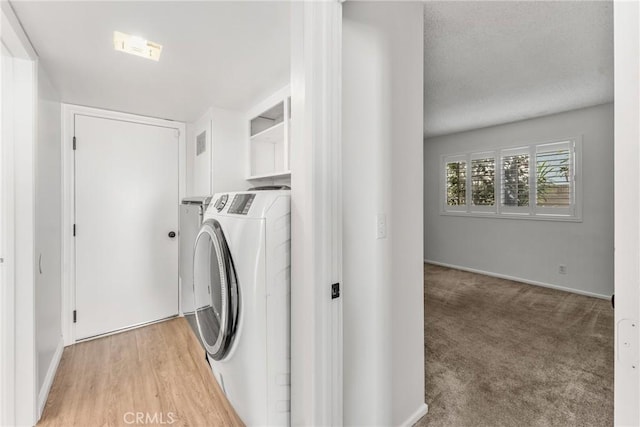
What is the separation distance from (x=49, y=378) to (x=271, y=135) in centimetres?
229

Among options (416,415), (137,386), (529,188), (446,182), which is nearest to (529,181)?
(529,188)

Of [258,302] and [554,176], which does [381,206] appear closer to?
[258,302]

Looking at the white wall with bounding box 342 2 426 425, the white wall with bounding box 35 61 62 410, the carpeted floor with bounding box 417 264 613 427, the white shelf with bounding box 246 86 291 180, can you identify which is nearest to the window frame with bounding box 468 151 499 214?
the carpeted floor with bounding box 417 264 613 427

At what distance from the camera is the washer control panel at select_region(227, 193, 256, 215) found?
4.28ft

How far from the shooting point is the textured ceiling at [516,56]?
1.76 meters

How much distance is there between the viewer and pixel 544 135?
397cm

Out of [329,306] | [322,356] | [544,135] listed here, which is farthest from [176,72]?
[544,135]

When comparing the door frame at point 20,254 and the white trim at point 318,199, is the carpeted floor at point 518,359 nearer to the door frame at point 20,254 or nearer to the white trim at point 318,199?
the white trim at point 318,199

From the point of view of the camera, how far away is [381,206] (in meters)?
1.34

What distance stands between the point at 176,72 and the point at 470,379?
2773mm

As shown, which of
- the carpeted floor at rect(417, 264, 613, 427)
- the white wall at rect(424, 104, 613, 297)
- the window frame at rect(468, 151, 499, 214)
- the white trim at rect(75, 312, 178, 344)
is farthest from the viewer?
the window frame at rect(468, 151, 499, 214)

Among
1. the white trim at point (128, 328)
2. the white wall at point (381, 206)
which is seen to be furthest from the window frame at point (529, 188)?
the white trim at point (128, 328)

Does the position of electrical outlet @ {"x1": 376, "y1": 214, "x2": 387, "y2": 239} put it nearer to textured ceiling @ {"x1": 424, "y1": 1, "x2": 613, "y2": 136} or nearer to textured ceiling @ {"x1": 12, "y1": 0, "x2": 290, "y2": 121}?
textured ceiling @ {"x1": 12, "y1": 0, "x2": 290, "y2": 121}

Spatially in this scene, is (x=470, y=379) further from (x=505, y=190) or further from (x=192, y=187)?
(x=505, y=190)
